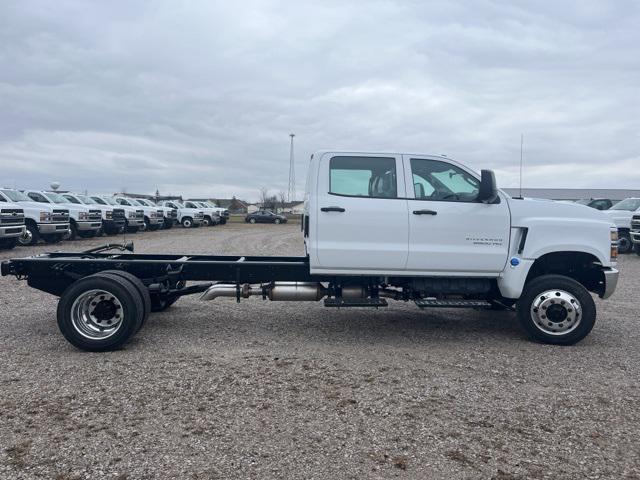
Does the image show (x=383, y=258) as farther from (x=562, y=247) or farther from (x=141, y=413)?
(x=141, y=413)

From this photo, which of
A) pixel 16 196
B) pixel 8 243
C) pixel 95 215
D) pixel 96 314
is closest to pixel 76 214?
pixel 95 215

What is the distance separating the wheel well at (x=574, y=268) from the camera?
5973mm

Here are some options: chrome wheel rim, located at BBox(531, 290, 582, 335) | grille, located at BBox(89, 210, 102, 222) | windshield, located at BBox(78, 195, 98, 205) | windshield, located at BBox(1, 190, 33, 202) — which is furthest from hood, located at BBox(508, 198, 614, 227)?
windshield, located at BBox(78, 195, 98, 205)

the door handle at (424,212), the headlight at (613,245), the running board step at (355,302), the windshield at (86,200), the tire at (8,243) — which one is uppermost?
the windshield at (86,200)

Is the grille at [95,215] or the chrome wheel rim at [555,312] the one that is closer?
the chrome wheel rim at [555,312]

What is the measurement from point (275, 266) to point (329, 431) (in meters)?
2.65

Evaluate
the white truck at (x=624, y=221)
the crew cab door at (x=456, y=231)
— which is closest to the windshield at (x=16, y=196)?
the crew cab door at (x=456, y=231)

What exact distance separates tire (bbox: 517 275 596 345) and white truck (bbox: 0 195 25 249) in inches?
542

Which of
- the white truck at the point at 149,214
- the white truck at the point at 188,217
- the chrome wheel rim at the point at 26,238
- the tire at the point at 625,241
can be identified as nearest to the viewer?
the chrome wheel rim at the point at 26,238

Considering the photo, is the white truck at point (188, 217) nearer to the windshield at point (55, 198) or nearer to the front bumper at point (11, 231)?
the windshield at point (55, 198)

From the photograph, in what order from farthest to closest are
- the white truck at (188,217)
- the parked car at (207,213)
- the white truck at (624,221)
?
the parked car at (207,213) < the white truck at (188,217) < the white truck at (624,221)

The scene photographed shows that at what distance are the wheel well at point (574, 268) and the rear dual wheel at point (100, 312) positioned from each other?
175 inches

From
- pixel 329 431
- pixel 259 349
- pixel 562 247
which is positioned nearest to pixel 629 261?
pixel 562 247

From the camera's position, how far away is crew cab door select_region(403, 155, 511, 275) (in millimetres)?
5680
